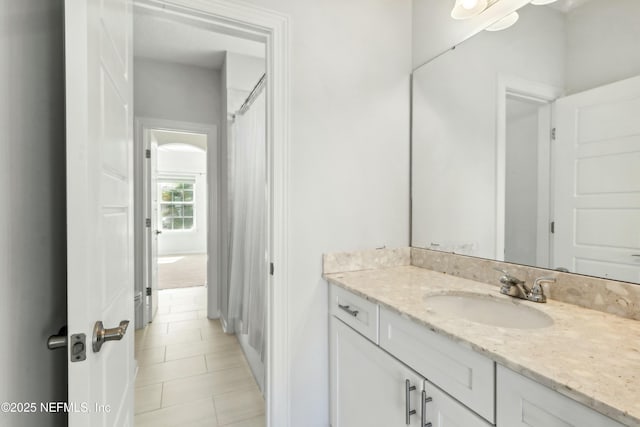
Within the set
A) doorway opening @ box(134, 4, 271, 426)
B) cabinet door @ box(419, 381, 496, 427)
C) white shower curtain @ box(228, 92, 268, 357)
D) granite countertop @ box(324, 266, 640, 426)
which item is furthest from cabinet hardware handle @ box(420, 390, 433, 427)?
white shower curtain @ box(228, 92, 268, 357)

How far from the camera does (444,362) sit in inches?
34.7

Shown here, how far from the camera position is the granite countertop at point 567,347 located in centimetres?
57

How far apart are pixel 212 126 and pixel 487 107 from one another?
280 cm

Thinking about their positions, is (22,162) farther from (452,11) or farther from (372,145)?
(452,11)

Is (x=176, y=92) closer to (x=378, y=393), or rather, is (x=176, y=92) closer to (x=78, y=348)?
(x=78, y=348)

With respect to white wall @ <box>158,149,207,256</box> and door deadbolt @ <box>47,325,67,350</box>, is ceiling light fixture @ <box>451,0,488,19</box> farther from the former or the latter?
white wall @ <box>158,149,207,256</box>

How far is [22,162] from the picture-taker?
2.14 feet

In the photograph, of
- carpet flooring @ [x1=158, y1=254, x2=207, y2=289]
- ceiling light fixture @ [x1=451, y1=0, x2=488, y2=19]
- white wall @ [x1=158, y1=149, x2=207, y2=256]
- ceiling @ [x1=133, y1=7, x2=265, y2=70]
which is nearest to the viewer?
ceiling light fixture @ [x1=451, y1=0, x2=488, y2=19]

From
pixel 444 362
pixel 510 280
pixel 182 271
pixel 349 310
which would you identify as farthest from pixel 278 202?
pixel 182 271

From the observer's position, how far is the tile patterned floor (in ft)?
5.85

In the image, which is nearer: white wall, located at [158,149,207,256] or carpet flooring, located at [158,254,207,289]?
carpet flooring, located at [158,254,207,289]

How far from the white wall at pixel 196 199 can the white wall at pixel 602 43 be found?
7739mm

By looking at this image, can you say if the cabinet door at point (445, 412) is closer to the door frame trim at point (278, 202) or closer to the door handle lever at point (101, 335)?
the door frame trim at point (278, 202)

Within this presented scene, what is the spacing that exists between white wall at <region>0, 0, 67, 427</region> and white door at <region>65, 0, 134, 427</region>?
116 millimetres
